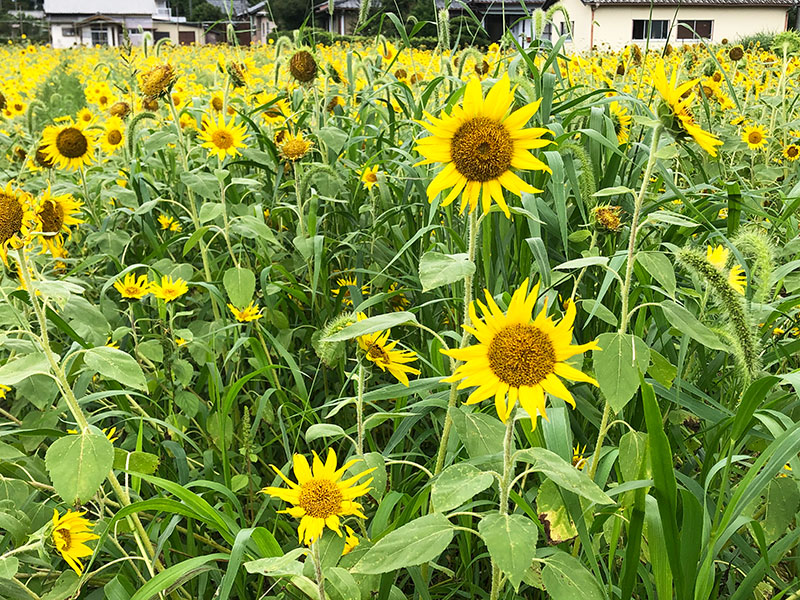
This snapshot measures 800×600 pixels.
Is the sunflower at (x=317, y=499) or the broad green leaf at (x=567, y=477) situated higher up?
the broad green leaf at (x=567, y=477)

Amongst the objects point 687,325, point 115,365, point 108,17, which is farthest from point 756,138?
point 108,17

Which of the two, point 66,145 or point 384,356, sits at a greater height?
point 66,145

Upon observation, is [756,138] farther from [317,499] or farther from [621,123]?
[317,499]

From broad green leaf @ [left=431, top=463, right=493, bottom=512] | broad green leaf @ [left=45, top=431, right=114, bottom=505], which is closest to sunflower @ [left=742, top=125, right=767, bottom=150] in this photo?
broad green leaf @ [left=431, top=463, right=493, bottom=512]

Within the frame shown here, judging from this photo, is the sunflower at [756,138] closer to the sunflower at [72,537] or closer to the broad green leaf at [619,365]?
the broad green leaf at [619,365]

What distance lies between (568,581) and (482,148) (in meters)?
0.70

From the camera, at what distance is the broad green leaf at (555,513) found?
119 cm

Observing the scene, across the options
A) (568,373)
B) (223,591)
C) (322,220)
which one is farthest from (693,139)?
(322,220)

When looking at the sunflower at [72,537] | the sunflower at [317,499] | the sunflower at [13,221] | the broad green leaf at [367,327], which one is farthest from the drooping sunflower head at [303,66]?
the sunflower at [317,499]

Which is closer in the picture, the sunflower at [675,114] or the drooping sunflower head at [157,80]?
the sunflower at [675,114]

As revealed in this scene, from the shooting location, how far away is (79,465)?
108cm

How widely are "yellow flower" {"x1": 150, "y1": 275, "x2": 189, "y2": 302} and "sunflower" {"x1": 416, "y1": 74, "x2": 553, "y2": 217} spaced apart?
1.10 m

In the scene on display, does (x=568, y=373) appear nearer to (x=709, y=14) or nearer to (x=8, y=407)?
(x=8, y=407)

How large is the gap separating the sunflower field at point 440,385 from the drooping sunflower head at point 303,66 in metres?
0.02
